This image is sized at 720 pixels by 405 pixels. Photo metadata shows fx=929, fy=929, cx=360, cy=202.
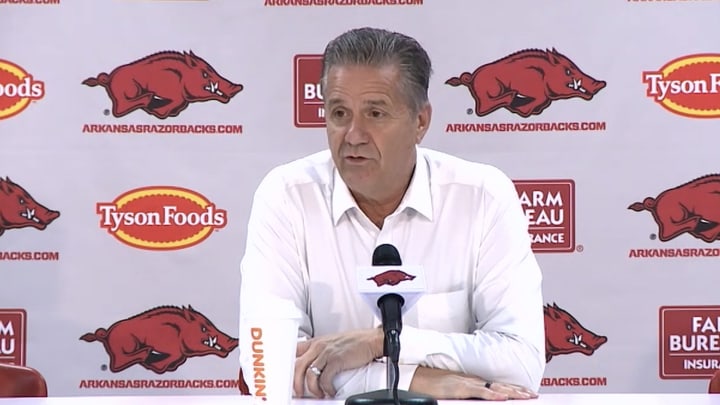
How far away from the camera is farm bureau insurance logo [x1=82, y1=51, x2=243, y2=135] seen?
11.7 feet

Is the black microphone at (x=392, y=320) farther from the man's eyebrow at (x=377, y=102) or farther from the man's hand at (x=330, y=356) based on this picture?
the man's eyebrow at (x=377, y=102)

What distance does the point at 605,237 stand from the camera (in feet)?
11.6

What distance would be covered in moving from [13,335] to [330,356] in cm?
196

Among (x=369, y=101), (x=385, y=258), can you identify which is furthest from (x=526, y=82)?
(x=385, y=258)

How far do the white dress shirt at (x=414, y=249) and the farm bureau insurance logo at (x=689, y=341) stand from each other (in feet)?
4.66

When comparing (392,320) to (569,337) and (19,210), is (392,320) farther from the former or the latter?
(19,210)

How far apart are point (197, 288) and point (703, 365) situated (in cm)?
196

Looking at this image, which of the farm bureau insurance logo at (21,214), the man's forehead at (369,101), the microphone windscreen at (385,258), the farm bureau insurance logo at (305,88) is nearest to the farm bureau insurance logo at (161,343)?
the farm bureau insurance logo at (21,214)

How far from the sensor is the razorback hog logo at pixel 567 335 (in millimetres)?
3549

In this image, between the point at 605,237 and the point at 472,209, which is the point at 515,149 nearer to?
the point at 605,237

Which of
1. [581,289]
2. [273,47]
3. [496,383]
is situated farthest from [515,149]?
[496,383]

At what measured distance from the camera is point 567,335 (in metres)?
3.55

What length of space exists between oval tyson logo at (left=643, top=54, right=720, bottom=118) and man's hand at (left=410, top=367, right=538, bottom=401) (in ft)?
6.05

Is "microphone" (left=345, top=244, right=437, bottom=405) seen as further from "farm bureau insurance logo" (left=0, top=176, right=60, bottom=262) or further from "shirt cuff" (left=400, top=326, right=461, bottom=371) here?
"farm bureau insurance logo" (left=0, top=176, right=60, bottom=262)
